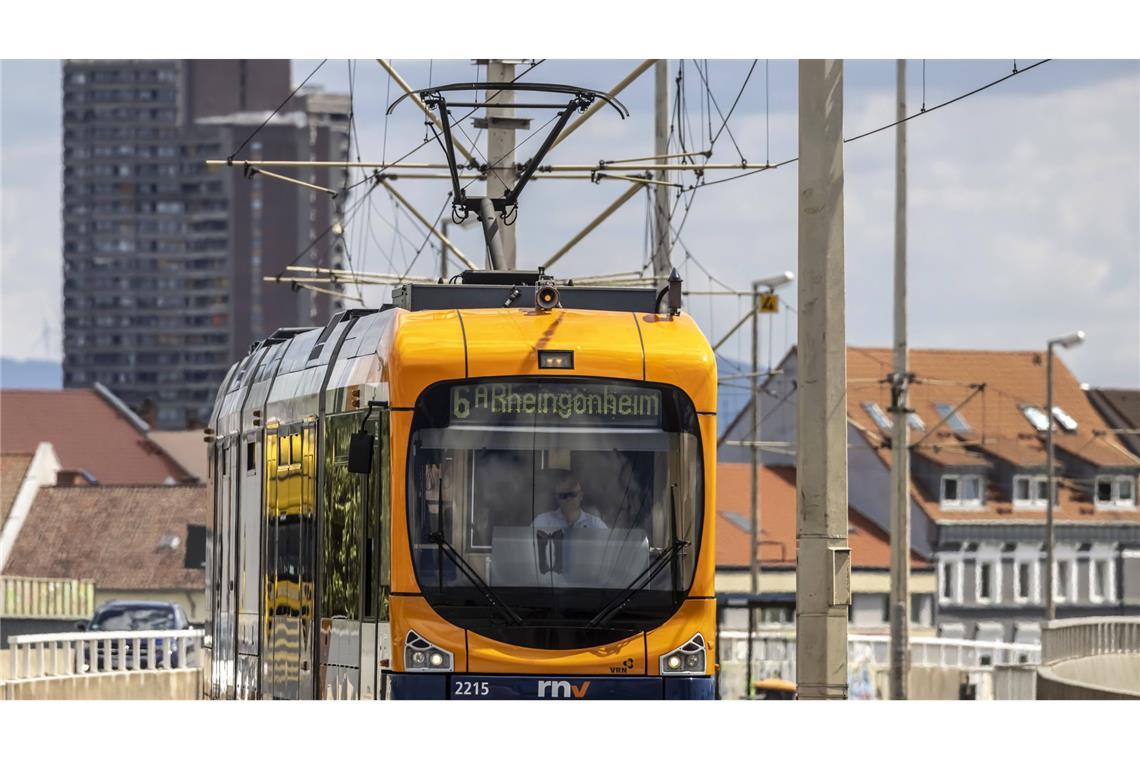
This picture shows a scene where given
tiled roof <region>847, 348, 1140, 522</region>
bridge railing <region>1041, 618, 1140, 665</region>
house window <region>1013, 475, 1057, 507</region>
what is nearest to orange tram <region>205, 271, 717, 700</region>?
bridge railing <region>1041, 618, 1140, 665</region>

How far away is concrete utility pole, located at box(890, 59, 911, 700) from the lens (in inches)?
1646

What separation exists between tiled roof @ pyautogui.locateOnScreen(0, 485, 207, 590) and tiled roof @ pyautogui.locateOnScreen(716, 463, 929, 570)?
57.1 feet

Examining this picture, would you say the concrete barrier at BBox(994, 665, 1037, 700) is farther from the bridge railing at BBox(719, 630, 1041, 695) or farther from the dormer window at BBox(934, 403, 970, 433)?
the dormer window at BBox(934, 403, 970, 433)

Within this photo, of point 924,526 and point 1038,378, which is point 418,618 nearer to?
point 924,526

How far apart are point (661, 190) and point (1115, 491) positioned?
59.1m

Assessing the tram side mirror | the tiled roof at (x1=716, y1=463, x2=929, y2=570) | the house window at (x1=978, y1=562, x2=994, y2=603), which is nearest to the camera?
the tram side mirror

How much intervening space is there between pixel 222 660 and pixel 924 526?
6666cm

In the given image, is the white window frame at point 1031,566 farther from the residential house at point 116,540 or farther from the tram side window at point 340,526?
the tram side window at point 340,526

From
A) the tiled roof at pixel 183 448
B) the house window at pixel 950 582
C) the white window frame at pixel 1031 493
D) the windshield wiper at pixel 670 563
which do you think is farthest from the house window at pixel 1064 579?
the windshield wiper at pixel 670 563

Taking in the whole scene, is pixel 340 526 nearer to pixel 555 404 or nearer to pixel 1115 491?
pixel 555 404

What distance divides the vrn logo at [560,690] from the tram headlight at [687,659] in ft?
1.73

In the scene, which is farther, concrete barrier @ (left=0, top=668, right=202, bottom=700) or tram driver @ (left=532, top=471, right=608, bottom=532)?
concrete barrier @ (left=0, top=668, right=202, bottom=700)

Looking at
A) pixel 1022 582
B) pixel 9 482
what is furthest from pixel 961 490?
pixel 9 482

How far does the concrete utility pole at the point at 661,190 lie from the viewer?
33156mm
